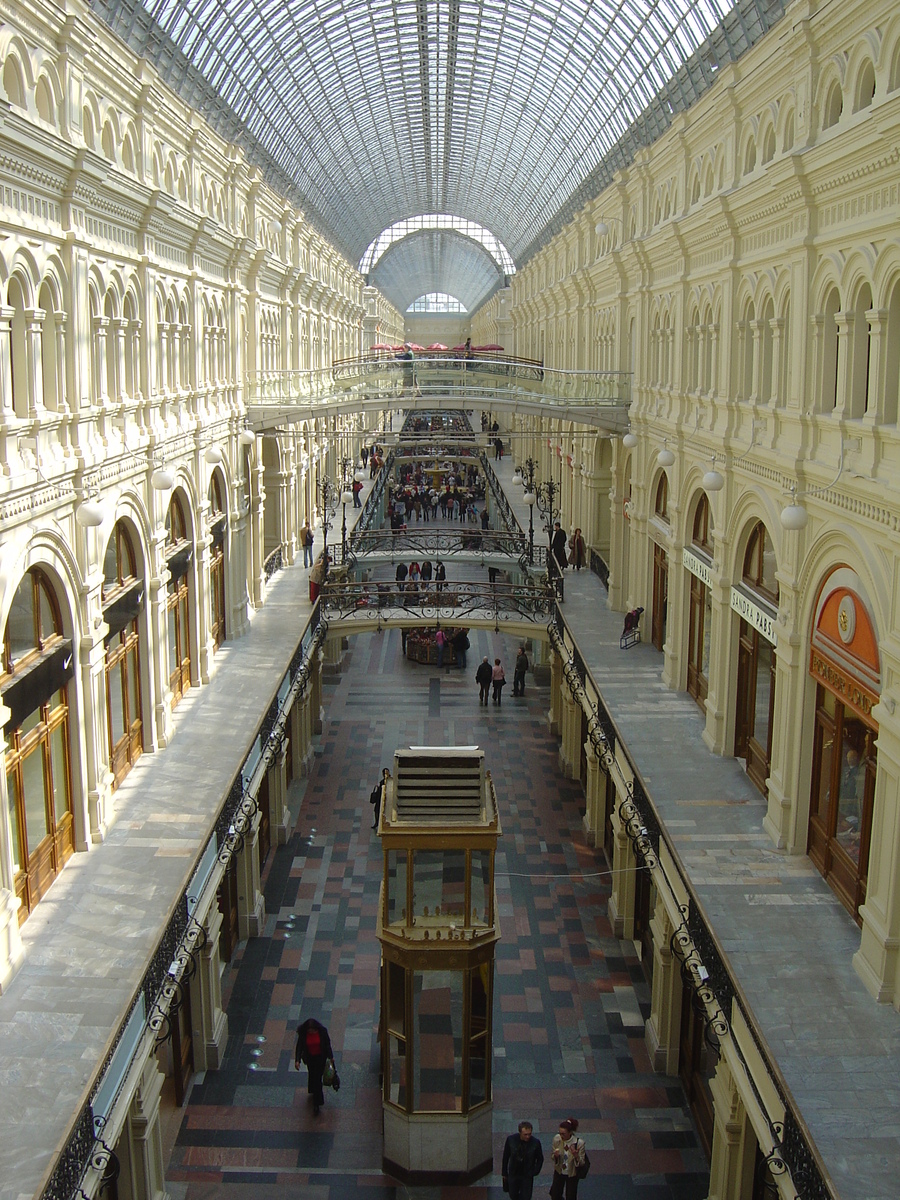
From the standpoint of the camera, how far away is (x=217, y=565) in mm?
20375

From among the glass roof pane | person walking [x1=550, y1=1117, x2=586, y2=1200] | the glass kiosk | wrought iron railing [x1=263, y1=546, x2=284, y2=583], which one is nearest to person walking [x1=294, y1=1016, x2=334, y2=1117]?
the glass kiosk

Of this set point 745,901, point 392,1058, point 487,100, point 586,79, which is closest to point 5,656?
point 392,1058

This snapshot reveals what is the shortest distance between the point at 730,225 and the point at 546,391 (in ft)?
38.4

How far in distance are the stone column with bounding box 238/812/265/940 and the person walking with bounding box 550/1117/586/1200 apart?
6.51 meters

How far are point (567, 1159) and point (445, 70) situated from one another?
1576 inches

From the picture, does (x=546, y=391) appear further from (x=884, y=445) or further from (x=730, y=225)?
(x=884, y=445)

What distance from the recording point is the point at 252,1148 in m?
11.4

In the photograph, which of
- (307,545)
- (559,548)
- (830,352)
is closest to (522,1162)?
(830,352)

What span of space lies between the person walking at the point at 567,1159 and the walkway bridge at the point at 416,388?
54.3ft

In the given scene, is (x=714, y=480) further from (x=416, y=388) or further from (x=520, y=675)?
(x=416, y=388)

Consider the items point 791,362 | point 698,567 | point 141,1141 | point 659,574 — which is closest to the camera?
point 141,1141

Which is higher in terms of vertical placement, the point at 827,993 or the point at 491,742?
the point at 827,993

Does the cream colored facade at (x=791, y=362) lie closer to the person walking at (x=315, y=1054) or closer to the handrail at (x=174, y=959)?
the person walking at (x=315, y=1054)

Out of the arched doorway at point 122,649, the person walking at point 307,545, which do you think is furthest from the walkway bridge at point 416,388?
the arched doorway at point 122,649
